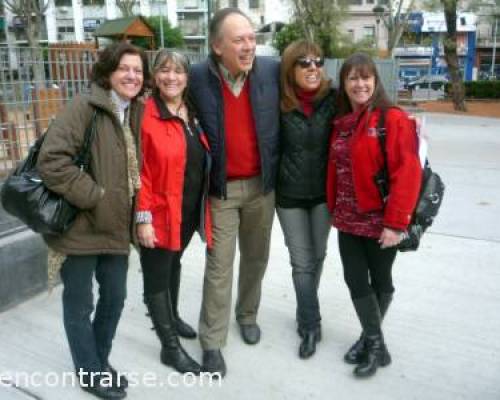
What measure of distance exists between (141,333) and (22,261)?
1.09 m

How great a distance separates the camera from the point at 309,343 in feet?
10.7

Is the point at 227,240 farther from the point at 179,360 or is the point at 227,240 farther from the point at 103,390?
the point at 103,390

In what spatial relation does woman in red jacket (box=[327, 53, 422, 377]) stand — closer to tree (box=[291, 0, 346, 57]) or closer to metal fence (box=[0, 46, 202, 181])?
metal fence (box=[0, 46, 202, 181])

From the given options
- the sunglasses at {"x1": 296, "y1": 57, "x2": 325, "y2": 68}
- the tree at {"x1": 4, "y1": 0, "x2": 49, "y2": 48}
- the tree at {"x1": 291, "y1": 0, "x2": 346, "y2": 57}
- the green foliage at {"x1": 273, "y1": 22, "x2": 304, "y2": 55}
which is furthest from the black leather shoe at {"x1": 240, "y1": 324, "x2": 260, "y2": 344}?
the green foliage at {"x1": 273, "y1": 22, "x2": 304, "y2": 55}

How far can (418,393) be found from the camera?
2.85 m

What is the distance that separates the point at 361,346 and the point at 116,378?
54.6 inches

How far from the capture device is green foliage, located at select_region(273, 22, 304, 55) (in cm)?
2631

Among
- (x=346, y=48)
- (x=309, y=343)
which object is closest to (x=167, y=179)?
(x=309, y=343)

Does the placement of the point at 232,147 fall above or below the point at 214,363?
above

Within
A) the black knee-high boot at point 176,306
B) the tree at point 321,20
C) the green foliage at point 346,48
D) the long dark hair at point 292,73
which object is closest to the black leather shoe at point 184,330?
the black knee-high boot at point 176,306

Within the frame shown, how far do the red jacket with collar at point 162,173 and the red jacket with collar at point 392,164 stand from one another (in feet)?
2.91

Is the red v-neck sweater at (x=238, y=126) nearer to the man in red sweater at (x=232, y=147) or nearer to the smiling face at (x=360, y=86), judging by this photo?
the man in red sweater at (x=232, y=147)

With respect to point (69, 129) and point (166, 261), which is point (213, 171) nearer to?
point (166, 261)

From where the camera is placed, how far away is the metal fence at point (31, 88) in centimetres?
390
